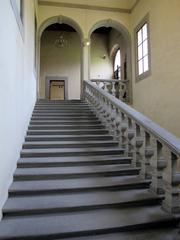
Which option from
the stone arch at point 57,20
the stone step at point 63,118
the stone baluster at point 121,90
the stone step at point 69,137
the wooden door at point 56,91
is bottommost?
the stone step at point 69,137

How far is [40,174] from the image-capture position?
10.2 feet

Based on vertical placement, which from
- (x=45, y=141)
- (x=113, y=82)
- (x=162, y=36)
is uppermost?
(x=162, y=36)

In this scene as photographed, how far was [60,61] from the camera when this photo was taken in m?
11.7

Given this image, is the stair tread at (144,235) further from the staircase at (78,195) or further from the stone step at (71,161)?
the stone step at (71,161)

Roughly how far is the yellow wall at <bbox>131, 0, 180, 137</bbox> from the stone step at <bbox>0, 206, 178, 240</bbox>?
128 inches

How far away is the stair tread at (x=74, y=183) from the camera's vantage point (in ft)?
9.32

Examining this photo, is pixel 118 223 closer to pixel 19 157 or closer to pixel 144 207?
pixel 144 207

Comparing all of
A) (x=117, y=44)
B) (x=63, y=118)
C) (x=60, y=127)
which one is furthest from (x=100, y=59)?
(x=60, y=127)

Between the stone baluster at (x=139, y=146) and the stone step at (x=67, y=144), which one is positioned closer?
the stone baluster at (x=139, y=146)

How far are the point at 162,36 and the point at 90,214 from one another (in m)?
5.24

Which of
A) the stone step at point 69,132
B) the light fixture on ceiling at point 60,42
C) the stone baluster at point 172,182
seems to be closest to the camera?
the stone baluster at point 172,182

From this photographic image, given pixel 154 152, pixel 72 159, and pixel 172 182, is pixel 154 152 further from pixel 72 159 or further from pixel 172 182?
pixel 72 159

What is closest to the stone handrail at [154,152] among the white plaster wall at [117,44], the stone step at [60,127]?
the stone step at [60,127]

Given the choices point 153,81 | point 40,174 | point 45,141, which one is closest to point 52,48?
point 153,81
